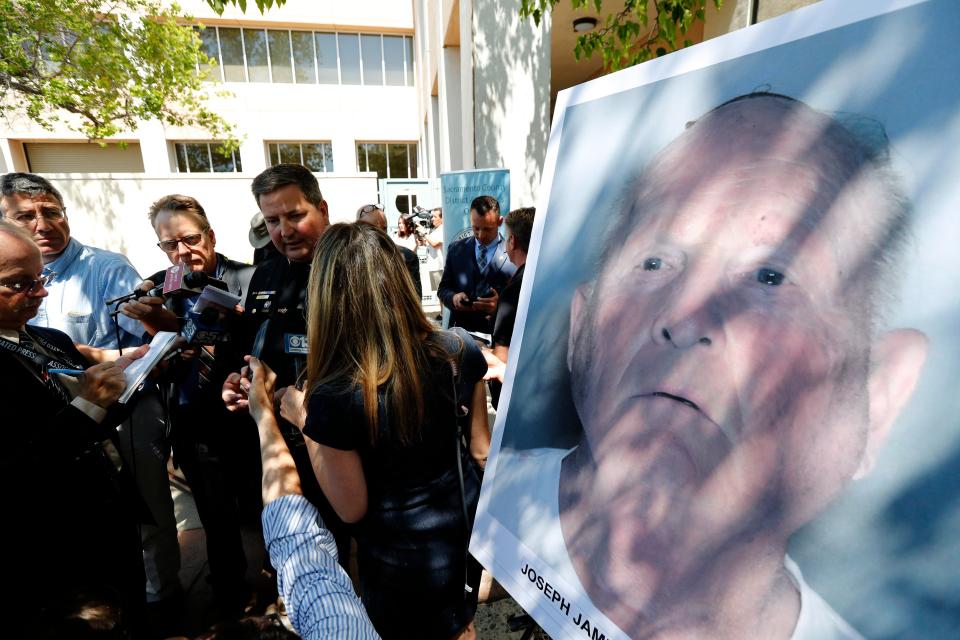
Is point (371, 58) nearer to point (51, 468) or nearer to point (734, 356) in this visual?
point (51, 468)

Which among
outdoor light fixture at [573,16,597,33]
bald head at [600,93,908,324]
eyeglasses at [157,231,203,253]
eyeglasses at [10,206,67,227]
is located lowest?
eyeglasses at [157,231,203,253]

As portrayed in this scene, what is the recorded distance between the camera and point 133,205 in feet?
38.7

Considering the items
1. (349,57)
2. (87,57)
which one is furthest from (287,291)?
(349,57)

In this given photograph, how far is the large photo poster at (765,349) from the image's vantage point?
0.54 meters

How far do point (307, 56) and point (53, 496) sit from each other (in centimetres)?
2063

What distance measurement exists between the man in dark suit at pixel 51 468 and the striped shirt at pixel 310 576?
59 cm

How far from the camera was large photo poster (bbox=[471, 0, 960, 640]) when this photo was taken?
0.54m

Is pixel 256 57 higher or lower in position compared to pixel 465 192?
higher

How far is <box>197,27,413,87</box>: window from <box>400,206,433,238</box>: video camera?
42.3 ft

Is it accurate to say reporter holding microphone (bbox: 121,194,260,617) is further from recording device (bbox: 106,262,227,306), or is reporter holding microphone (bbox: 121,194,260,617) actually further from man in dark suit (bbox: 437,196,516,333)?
man in dark suit (bbox: 437,196,516,333)

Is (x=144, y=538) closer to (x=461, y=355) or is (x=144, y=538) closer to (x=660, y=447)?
(x=461, y=355)

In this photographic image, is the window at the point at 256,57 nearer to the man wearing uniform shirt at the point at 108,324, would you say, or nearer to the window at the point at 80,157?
the window at the point at 80,157

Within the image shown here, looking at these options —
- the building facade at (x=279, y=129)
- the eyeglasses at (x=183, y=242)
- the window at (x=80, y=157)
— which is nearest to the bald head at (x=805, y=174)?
the eyeglasses at (x=183, y=242)

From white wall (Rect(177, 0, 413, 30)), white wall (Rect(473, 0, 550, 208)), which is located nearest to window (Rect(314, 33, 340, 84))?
white wall (Rect(177, 0, 413, 30))
